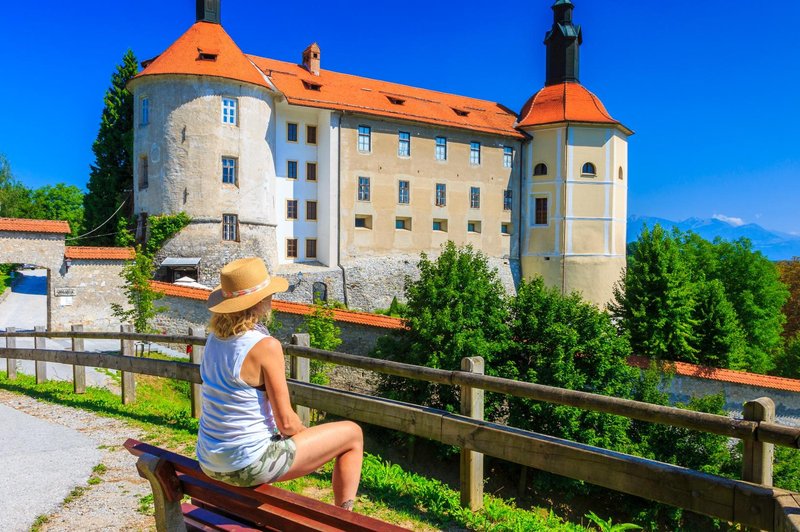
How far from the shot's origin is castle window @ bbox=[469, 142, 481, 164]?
126ft

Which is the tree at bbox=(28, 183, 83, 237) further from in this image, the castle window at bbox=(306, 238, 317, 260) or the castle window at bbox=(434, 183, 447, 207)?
the castle window at bbox=(434, 183, 447, 207)

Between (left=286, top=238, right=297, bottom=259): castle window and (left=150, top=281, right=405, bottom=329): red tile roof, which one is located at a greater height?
(left=286, top=238, right=297, bottom=259): castle window

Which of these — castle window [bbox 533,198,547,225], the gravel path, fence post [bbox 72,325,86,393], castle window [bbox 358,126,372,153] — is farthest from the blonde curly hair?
castle window [bbox 533,198,547,225]

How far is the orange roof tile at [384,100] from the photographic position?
3356cm

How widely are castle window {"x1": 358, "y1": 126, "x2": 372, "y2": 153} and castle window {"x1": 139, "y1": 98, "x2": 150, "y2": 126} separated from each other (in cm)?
1100

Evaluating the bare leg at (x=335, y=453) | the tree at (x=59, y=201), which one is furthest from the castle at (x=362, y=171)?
the tree at (x=59, y=201)

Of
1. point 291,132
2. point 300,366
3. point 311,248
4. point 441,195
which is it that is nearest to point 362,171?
point 291,132

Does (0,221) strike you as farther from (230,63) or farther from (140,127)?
(230,63)

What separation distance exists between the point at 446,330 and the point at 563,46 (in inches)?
1107

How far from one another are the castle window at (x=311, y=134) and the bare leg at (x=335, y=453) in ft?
104

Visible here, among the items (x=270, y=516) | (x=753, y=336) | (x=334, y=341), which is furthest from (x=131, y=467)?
(x=753, y=336)

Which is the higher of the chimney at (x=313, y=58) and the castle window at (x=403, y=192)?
the chimney at (x=313, y=58)

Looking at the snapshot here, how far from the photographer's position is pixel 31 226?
69.8 ft

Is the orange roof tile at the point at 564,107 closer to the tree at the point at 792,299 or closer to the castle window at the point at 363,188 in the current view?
the castle window at the point at 363,188
